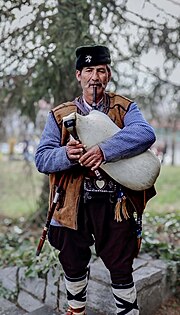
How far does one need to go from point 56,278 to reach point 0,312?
1.30 feet

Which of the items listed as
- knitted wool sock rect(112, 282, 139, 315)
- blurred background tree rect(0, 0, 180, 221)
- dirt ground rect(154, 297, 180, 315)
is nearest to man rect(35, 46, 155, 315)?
knitted wool sock rect(112, 282, 139, 315)

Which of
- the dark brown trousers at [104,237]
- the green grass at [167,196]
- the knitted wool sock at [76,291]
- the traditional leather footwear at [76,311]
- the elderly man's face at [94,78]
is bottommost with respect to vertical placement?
the green grass at [167,196]

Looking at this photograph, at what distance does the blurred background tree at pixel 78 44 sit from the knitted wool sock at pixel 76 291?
165 centimetres

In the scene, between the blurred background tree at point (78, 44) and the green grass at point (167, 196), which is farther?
the green grass at point (167, 196)

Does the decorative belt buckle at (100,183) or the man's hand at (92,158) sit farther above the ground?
the man's hand at (92,158)

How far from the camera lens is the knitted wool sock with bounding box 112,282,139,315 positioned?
1.66 meters

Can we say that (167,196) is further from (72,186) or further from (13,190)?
(72,186)

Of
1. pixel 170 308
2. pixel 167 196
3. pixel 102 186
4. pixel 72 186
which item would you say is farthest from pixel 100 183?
pixel 167 196

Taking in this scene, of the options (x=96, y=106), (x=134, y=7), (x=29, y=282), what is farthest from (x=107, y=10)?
(x=29, y=282)

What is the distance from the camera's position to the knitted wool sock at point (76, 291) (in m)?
1.79

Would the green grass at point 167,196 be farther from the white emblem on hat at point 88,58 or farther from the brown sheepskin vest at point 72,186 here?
the white emblem on hat at point 88,58

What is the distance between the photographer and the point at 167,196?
267 inches

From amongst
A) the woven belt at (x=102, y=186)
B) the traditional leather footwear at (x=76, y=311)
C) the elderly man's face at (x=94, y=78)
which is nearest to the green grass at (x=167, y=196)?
the traditional leather footwear at (x=76, y=311)

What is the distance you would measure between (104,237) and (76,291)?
36 cm
